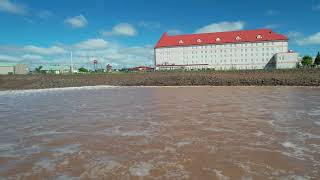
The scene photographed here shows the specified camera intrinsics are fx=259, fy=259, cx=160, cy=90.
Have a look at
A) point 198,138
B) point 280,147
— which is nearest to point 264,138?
point 280,147

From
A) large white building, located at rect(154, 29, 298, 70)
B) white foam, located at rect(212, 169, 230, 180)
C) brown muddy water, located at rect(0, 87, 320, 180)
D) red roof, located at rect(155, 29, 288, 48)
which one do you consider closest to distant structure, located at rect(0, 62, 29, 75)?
large white building, located at rect(154, 29, 298, 70)

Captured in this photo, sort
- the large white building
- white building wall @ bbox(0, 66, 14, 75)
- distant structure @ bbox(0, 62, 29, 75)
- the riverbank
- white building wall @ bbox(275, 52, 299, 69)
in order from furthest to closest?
the large white building
white building wall @ bbox(0, 66, 14, 75)
distant structure @ bbox(0, 62, 29, 75)
white building wall @ bbox(275, 52, 299, 69)
the riverbank

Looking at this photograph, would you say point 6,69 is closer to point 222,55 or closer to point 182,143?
point 222,55

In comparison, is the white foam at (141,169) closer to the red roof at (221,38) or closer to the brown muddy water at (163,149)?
the brown muddy water at (163,149)

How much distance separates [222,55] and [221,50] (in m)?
1.88

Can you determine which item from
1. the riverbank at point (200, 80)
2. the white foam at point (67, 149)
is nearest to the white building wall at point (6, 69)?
the riverbank at point (200, 80)

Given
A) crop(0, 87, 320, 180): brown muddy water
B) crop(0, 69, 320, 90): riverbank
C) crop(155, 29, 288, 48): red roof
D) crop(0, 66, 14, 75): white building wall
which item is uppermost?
crop(155, 29, 288, 48): red roof

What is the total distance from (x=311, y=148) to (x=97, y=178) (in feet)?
16.5

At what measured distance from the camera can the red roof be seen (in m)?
90.3

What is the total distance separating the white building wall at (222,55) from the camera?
293 feet

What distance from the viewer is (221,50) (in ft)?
312

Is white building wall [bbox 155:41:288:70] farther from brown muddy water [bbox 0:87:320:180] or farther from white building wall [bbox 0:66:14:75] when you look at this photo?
brown muddy water [bbox 0:87:320:180]

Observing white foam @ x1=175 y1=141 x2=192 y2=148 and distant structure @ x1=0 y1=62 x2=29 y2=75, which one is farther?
distant structure @ x1=0 y1=62 x2=29 y2=75

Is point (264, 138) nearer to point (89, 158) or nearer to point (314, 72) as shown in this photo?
point (89, 158)
